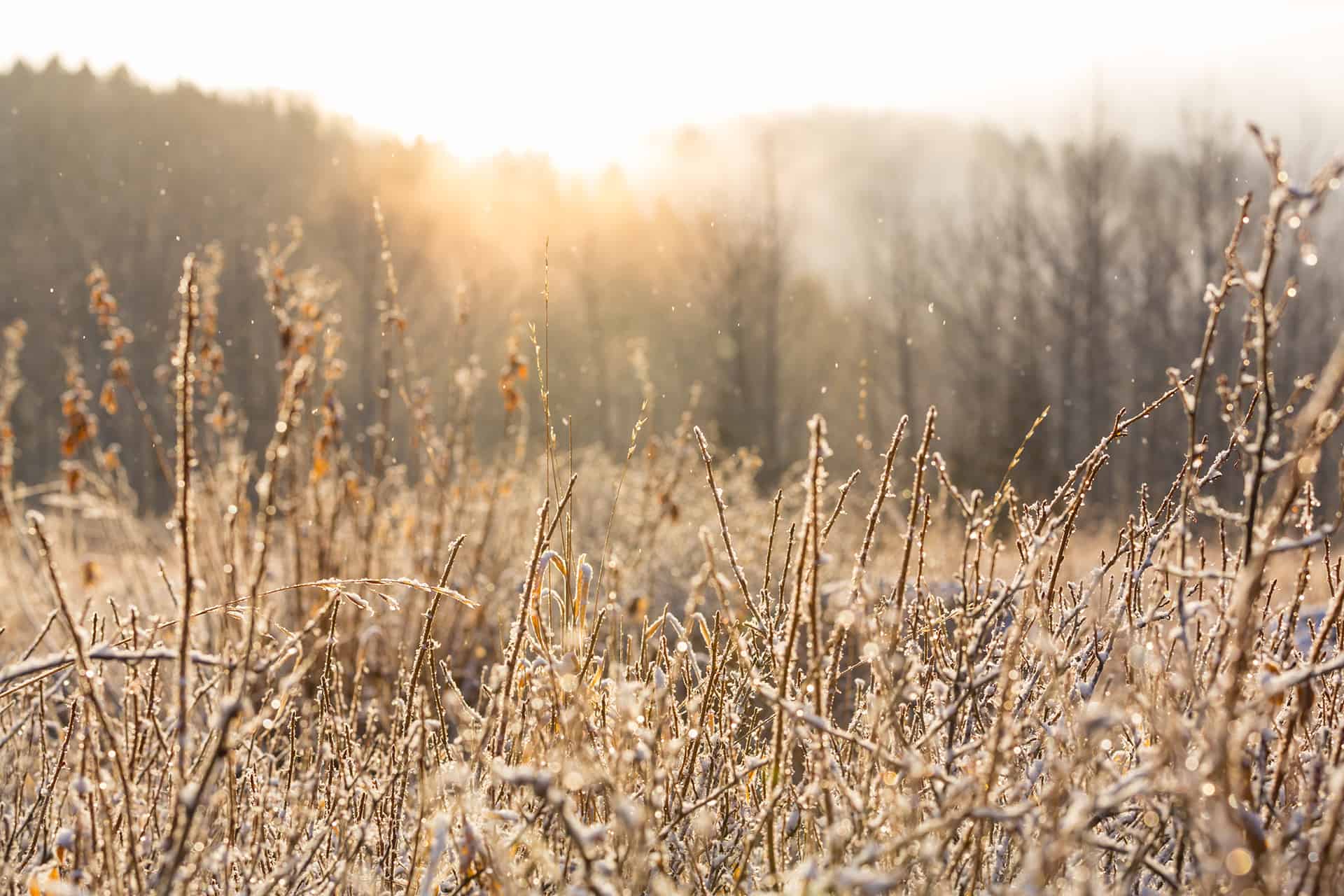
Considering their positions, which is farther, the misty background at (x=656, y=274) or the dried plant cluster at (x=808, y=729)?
the misty background at (x=656, y=274)

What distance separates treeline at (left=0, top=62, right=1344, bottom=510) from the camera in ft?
53.3

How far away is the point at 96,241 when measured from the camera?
3177 cm

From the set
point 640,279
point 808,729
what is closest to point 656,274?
point 640,279

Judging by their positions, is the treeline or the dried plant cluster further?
the treeline

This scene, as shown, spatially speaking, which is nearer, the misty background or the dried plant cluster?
the dried plant cluster

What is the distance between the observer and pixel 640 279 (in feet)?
113

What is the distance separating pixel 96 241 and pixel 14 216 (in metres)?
7.52

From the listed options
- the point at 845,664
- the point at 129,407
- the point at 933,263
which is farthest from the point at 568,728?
the point at 129,407

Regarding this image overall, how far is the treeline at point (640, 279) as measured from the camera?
16.2 metres

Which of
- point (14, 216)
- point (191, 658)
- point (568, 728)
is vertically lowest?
point (568, 728)

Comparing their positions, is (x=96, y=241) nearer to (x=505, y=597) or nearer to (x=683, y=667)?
(x=505, y=597)

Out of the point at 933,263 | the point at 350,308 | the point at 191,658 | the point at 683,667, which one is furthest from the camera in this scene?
the point at 350,308

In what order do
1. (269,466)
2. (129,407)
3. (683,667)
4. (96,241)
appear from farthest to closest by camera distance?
(96,241) < (129,407) < (683,667) < (269,466)

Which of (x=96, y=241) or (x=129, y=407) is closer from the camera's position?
(x=129, y=407)
